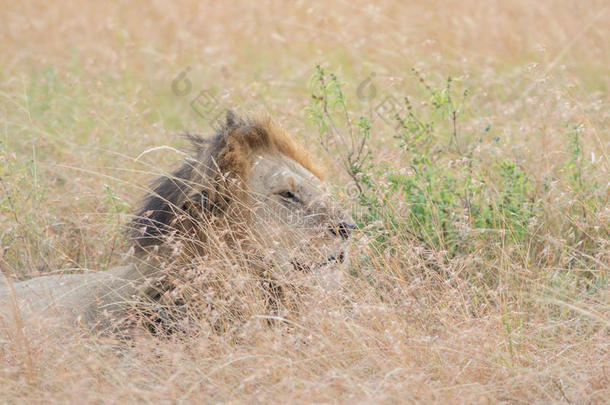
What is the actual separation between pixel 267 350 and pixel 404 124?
7.25 feet

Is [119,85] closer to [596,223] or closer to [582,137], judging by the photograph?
[582,137]

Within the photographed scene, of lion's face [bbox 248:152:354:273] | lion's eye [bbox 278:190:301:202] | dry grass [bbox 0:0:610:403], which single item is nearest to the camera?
dry grass [bbox 0:0:610:403]

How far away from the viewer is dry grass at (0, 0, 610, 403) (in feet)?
10.6

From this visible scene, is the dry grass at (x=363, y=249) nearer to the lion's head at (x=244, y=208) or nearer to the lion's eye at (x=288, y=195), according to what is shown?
the lion's head at (x=244, y=208)

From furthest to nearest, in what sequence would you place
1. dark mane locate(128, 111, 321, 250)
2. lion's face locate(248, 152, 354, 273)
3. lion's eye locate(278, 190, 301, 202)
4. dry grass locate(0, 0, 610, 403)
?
lion's eye locate(278, 190, 301, 202), dark mane locate(128, 111, 321, 250), lion's face locate(248, 152, 354, 273), dry grass locate(0, 0, 610, 403)

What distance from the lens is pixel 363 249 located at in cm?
390

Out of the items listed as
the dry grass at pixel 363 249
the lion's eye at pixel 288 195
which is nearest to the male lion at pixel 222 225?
the lion's eye at pixel 288 195

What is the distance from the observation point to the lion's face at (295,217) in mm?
3939

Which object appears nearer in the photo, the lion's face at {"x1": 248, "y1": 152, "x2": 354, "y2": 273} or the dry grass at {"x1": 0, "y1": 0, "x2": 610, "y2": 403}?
the dry grass at {"x1": 0, "y1": 0, "x2": 610, "y2": 403}

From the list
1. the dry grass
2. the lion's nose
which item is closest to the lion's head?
the lion's nose

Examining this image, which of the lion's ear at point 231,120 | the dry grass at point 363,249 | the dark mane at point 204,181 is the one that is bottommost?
the dry grass at point 363,249

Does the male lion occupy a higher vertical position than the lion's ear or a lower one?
lower

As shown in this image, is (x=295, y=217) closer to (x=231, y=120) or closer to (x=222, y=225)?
(x=222, y=225)

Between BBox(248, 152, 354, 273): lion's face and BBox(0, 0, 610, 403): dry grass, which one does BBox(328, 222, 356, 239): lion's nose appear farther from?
BBox(0, 0, 610, 403): dry grass
